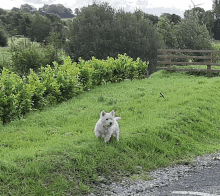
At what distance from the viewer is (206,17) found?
58.7m

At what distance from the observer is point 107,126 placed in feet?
24.5

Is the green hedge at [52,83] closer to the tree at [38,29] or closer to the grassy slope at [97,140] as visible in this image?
the grassy slope at [97,140]

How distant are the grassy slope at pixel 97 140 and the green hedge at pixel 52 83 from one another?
1.93ft

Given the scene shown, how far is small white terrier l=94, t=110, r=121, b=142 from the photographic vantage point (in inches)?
290

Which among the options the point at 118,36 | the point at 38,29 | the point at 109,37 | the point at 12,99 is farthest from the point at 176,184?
the point at 38,29

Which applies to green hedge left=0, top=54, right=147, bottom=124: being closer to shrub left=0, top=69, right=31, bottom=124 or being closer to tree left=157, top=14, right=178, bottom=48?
shrub left=0, top=69, right=31, bottom=124

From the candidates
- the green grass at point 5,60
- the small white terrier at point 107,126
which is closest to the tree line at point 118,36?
the green grass at point 5,60

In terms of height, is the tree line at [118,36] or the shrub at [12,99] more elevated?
the tree line at [118,36]

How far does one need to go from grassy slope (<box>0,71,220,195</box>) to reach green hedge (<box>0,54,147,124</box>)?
0.59 meters

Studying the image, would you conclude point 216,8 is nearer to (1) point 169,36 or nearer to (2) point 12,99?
(1) point 169,36

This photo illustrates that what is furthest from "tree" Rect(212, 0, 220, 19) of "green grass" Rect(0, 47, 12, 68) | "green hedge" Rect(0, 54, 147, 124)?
"green hedge" Rect(0, 54, 147, 124)

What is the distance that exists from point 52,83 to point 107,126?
20.1 ft

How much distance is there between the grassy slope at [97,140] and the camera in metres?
6.60

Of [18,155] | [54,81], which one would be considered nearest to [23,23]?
[54,81]
